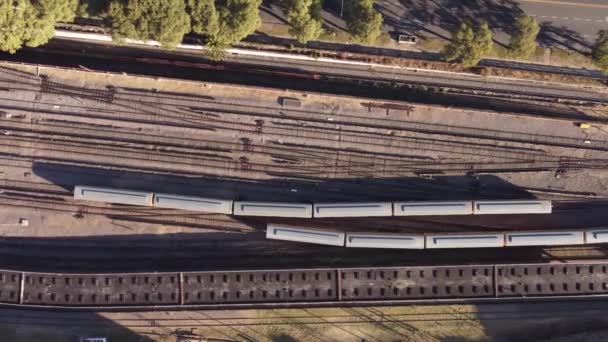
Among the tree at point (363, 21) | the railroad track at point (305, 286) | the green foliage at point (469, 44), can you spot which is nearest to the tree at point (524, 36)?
the green foliage at point (469, 44)

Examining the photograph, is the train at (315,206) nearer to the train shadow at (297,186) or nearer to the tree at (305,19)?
the train shadow at (297,186)

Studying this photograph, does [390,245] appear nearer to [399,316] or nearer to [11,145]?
[399,316]

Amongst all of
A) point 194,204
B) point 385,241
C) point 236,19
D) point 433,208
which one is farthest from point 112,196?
point 433,208

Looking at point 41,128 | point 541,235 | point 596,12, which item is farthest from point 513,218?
point 41,128

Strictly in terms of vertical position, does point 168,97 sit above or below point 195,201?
above

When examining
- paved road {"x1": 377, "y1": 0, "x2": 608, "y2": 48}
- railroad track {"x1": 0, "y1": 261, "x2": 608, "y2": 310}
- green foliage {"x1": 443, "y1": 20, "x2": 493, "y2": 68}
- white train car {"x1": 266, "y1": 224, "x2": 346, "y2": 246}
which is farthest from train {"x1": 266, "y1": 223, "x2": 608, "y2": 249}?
paved road {"x1": 377, "y1": 0, "x2": 608, "y2": 48}

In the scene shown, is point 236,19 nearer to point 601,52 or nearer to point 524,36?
point 524,36

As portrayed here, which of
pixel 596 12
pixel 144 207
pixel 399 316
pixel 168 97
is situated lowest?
pixel 399 316
